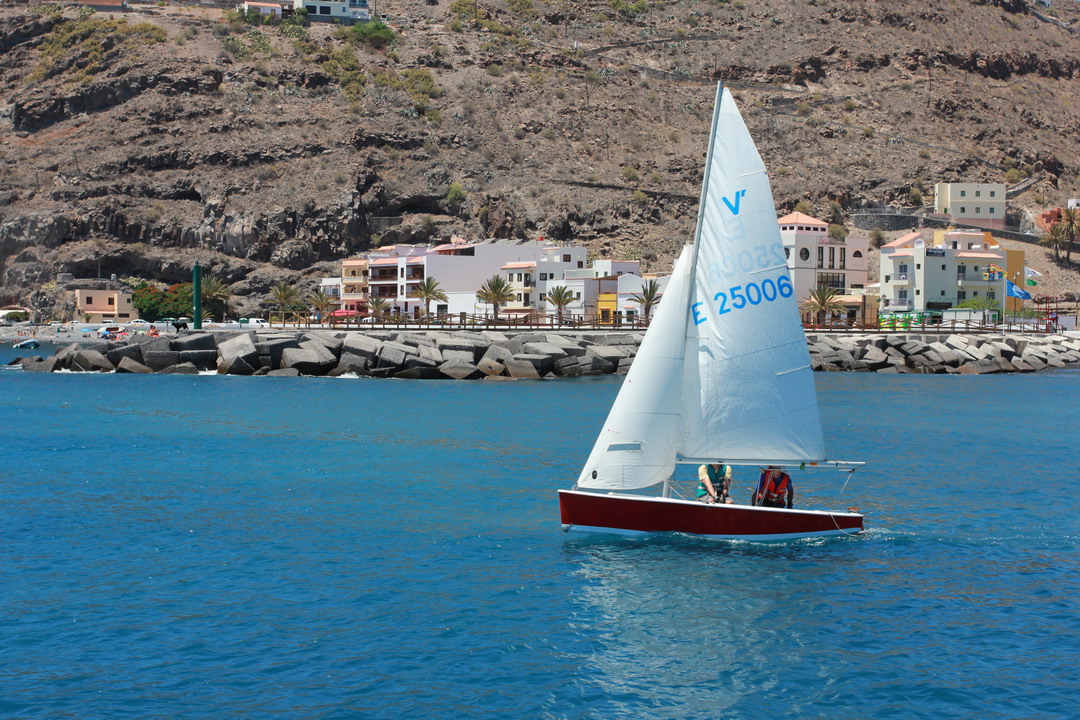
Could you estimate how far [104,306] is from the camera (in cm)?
11356

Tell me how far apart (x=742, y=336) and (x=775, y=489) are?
300 cm

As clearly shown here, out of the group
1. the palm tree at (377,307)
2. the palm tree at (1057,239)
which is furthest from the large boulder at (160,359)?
the palm tree at (1057,239)

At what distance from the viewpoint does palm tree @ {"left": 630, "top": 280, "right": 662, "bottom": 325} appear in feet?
290

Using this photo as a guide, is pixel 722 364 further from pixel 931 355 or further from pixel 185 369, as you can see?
pixel 931 355

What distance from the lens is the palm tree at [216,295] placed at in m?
105

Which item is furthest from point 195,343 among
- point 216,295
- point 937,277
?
point 937,277

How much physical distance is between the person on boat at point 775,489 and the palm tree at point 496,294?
2685 inches

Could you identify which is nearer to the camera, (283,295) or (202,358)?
(202,358)

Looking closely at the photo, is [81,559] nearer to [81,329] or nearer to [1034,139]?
[81,329]

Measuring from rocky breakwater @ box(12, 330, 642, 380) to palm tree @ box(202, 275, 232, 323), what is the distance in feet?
105

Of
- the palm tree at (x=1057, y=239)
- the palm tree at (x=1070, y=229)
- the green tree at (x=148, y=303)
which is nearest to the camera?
the green tree at (x=148, y=303)

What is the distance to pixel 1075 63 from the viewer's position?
176750 millimetres

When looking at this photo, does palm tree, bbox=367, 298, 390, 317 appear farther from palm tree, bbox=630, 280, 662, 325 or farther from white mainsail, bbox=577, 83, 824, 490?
white mainsail, bbox=577, 83, 824, 490

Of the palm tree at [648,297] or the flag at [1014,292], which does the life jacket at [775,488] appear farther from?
the flag at [1014,292]
